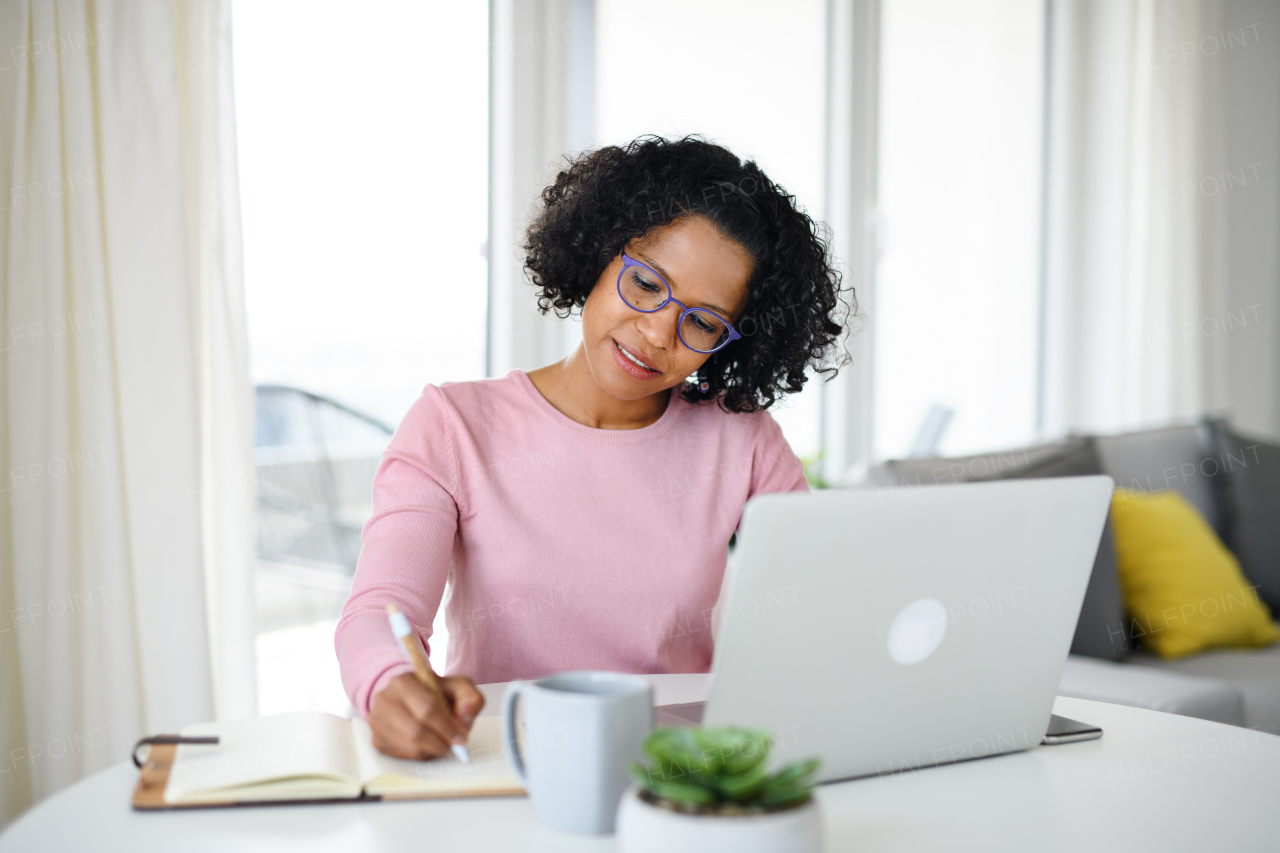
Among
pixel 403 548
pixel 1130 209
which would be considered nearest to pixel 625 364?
pixel 403 548

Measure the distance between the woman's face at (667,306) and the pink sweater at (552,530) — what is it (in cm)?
10

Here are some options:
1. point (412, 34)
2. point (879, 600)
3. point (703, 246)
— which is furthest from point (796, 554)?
point (412, 34)

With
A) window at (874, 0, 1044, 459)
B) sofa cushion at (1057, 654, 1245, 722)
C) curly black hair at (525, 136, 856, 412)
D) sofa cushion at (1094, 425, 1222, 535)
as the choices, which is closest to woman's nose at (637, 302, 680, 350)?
curly black hair at (525, 136, 856, 412)

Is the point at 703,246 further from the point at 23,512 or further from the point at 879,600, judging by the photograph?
the point at 23,512

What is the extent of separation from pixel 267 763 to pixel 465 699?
154mm

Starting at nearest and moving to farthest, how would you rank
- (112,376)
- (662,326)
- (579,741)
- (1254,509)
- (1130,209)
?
(579,741), (662,326), (112,376), (1254,509), (1130,209)

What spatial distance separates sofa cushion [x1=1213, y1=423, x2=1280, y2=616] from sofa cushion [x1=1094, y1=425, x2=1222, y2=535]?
3 centimetres

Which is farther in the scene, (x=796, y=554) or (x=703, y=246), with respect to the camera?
(x=703, y=246)

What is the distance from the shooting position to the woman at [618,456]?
4.19 ft

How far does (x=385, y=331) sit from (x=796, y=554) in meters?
1.78

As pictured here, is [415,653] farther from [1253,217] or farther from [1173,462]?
[1253,217]

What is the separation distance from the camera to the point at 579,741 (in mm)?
667

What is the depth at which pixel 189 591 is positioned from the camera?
1.72 meters

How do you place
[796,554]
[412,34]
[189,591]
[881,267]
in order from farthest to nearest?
1. [881,267]
2. [412,34]
3. [189,591]
4. [796,554]
